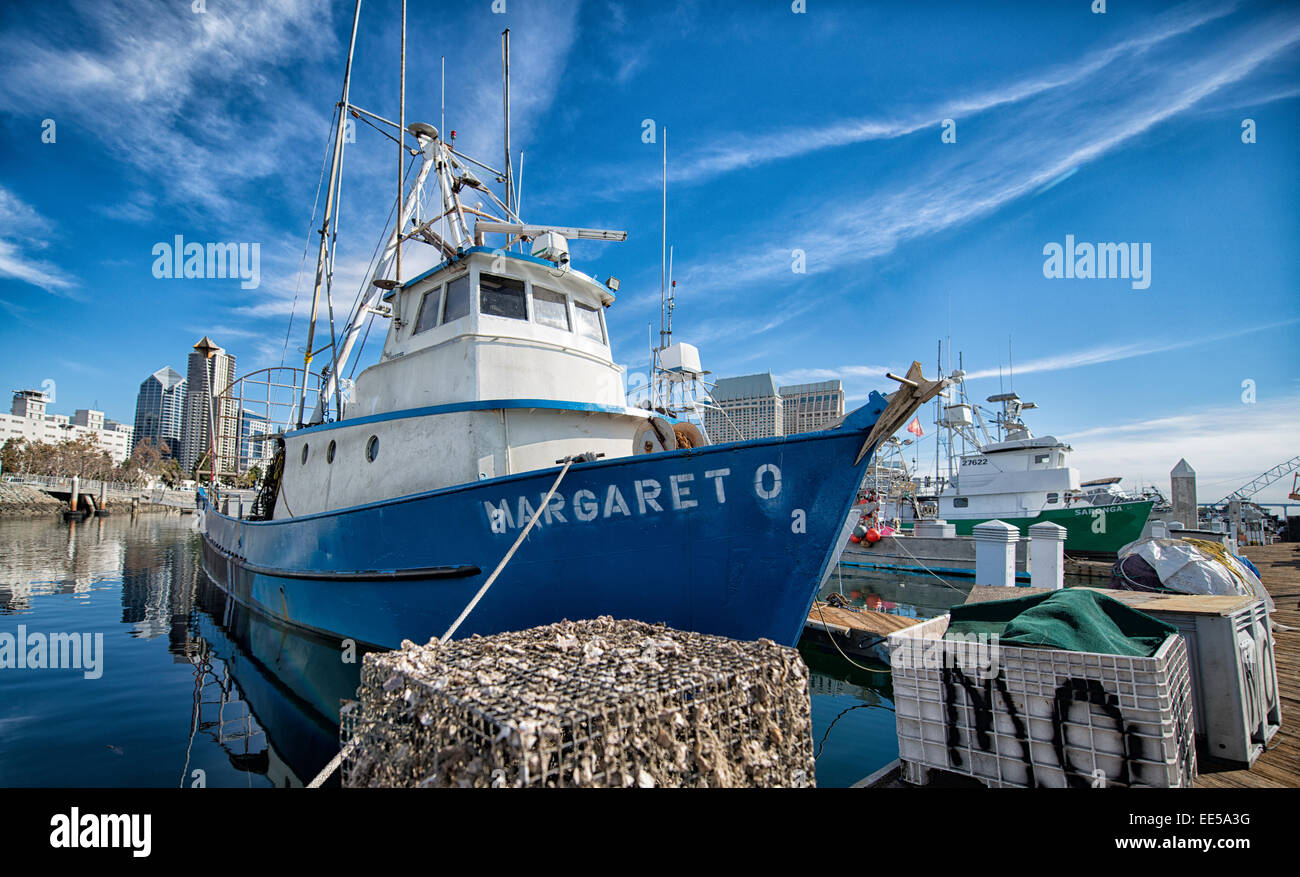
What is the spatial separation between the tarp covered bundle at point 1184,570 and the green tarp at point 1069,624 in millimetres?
3240

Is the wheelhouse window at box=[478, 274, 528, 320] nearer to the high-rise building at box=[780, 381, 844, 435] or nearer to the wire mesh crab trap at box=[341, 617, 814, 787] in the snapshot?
the wire mesh crab trap at box=[341, 617, 814, 787]

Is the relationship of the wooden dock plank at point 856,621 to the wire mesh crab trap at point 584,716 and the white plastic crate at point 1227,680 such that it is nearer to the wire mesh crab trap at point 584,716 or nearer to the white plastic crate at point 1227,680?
the white plastic crate at point 1227,680

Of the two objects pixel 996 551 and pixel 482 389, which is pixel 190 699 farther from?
pixel 996 551

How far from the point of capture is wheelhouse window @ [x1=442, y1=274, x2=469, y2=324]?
7.89m

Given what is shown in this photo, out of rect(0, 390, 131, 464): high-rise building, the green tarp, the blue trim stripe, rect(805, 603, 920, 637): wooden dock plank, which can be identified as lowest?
rect(805, 603, 920, 637): wooden dock plank

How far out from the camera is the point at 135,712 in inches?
268

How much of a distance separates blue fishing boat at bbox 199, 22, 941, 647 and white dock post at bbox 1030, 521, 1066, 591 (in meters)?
4.01

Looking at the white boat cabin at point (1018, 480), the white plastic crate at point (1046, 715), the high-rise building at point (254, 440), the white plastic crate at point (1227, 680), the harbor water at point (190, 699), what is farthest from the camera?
the white boat cabin at point (1018, 480)

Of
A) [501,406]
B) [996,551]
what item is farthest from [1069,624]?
[501,406]

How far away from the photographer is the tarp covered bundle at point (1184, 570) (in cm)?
598

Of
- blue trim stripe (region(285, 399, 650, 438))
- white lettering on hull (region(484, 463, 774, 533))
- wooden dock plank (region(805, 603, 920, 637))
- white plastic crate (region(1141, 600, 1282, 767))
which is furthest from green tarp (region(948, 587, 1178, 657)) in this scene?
wooden dock plank (region(805, 603, 920, 637))

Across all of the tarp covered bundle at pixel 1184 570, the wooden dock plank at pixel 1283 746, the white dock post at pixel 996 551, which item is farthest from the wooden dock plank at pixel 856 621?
the wooden dock plank at pixel 1283 746
